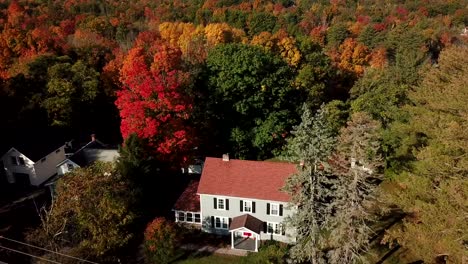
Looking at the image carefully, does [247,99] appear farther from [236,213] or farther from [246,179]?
[236,213]

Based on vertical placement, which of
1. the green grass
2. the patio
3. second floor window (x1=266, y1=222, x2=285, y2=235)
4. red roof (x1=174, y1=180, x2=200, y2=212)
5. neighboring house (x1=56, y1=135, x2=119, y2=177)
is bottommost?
the green grass

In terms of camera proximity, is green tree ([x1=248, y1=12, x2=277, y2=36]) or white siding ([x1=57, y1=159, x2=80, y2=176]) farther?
green tree ([x1=248, y1=12, x2=277, y2=36])

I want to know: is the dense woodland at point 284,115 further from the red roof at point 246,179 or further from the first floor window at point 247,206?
the first floor window at point 247,206

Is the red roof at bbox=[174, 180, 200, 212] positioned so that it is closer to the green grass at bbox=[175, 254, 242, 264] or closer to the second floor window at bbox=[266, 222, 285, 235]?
the green grass at bbox=[175, 254, 242, 264]

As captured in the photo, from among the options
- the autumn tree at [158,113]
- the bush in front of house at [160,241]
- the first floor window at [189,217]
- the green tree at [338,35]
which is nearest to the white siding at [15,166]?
the autumn tree at [158,113]

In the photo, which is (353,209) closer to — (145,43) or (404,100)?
(404,100)

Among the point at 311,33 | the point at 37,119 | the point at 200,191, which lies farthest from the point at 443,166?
the point at 311,33

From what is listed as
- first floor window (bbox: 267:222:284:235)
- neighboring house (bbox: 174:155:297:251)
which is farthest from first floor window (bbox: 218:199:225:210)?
first floor window (bbox: 267:222:284:235)
